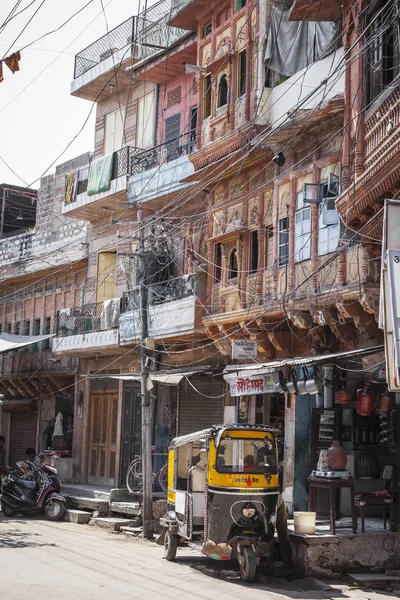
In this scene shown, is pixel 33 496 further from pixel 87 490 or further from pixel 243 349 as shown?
pixel 243 349

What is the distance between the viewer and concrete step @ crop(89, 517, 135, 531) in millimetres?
19391

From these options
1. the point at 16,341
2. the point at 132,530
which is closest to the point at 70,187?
the point at 16,341

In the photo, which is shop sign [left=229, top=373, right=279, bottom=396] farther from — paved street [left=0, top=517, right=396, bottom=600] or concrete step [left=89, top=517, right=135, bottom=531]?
paved street [left=0, top=517, right=396, bottom=600]

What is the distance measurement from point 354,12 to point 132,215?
1231cm

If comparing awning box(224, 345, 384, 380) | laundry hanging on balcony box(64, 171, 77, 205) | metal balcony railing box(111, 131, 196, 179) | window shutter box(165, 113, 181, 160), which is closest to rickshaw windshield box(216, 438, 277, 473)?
A: awning box(224, 345, 384, 380)

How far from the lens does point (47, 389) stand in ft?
99.6

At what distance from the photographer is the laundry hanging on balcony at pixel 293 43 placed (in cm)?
1767

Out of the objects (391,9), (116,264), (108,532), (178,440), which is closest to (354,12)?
(391,9)

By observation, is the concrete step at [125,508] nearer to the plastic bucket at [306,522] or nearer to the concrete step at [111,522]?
the concrete step at [111,522]

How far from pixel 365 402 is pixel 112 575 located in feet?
19.1

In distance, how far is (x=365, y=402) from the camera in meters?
15.7

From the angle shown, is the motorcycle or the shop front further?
the motorcycle

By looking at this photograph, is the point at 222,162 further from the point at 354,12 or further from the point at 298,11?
the point at 354,12

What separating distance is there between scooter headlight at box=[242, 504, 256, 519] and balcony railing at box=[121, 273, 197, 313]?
8.54m
